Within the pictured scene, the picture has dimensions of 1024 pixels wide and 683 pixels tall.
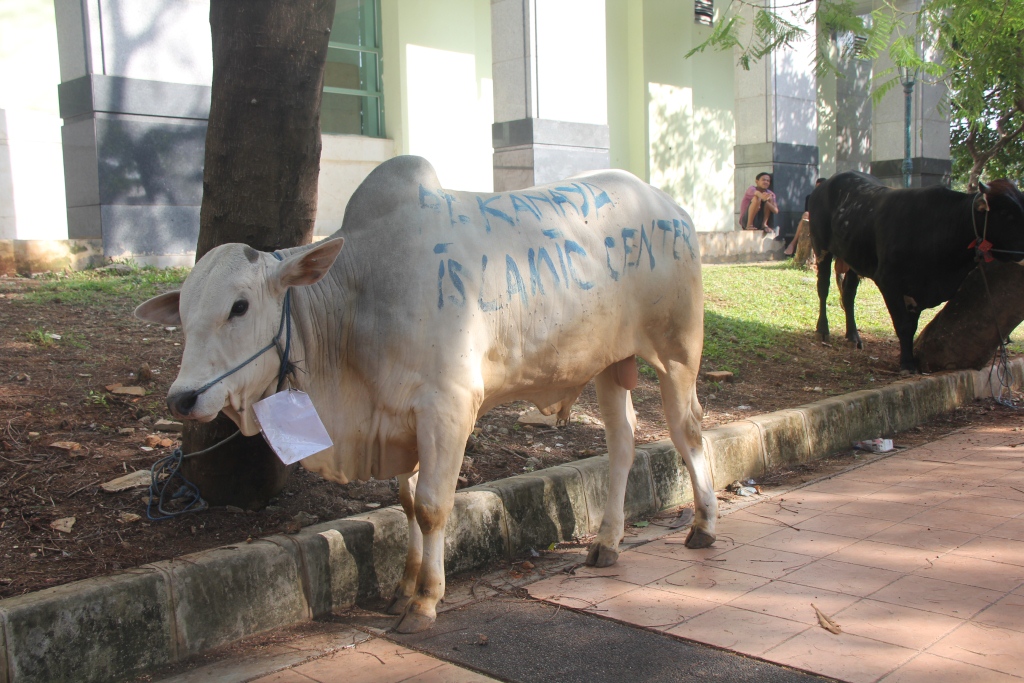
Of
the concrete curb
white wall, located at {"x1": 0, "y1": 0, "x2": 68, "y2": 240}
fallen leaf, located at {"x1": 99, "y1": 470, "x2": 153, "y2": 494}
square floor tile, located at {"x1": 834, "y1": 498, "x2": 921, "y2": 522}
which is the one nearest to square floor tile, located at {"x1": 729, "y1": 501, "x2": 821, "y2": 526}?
square floor tile, located at {"x1": 834, "y1": 498, "x2": 921, "y2": 522}

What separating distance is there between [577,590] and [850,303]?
5909 millimetres

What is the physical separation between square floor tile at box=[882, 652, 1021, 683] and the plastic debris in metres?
3.37

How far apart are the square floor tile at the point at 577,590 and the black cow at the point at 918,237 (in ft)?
15.1

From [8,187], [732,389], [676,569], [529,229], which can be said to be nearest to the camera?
[529,229]

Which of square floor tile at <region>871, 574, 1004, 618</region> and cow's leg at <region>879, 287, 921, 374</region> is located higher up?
cow's leg at <region>879, 287, 921, 374</region>

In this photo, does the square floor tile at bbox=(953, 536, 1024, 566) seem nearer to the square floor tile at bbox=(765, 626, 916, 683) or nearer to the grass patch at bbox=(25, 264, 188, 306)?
the square floor tile at bbox=(765, 626, 916, 683)

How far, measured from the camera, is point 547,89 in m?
10.7

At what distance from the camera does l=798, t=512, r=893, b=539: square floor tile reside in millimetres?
4504

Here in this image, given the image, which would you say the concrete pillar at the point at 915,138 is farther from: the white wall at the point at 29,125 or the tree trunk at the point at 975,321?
the white wall at the point at 29,125

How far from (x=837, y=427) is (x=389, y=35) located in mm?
10107

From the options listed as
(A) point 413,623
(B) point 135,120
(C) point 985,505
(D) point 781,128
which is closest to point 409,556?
(A) point 413,623

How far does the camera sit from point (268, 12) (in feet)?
13.0

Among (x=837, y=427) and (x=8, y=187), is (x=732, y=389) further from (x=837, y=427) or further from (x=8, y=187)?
(x=8, y=187)

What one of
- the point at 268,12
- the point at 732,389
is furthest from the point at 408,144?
the point at 268,12
